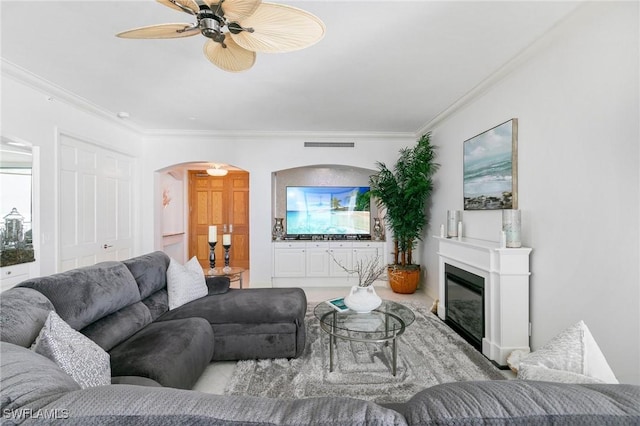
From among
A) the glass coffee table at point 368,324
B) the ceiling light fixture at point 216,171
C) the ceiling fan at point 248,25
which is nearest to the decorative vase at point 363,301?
the glass coffee table at point 368,324

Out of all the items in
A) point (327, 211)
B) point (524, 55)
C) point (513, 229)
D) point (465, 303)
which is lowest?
point (465, 303)

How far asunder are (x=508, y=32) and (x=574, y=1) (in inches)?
14.8

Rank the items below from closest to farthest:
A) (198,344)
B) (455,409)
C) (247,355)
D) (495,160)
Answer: (455,409), (198,344), (247,355), (495,160)

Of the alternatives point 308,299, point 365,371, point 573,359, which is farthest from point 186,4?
point 308,299

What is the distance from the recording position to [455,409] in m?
0.61

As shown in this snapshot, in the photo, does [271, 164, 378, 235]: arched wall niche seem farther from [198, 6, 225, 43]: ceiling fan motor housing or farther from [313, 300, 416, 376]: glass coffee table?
[198, 6, 225, 43]: ceiling fan motor housing

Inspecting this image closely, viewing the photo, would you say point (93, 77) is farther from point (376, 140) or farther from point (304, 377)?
point (376, 140)

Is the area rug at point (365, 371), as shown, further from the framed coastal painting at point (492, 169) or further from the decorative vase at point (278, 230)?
the decorative vase at point (278, 230)

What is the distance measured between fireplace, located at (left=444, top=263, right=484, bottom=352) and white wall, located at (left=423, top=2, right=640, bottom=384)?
1.43ft

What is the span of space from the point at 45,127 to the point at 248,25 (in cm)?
303

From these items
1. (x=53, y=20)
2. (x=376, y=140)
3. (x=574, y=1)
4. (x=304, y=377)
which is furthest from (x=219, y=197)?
(x=574, y=1)

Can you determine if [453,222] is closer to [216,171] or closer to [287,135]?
[287,135]

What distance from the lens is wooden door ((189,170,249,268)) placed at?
6.86 m

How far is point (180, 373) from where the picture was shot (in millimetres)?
1728
